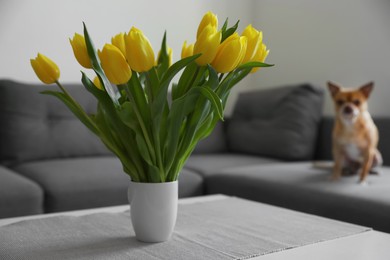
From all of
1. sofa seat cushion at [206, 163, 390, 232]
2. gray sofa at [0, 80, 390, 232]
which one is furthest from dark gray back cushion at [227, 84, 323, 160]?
sofa seat cushion at [206, 163, 390, 232]

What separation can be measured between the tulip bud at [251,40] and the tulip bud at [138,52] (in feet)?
0.70

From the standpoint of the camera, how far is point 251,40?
98cm

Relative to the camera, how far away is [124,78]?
887mm

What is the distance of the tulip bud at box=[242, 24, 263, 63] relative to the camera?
0.98 meters

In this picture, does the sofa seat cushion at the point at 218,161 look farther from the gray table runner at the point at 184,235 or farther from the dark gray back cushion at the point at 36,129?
the gray table runner at the point at 184,235

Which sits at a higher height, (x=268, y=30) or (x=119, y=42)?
(x=268, y=30)

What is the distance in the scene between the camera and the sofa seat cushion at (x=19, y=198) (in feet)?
5.84

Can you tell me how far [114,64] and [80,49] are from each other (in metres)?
0.13

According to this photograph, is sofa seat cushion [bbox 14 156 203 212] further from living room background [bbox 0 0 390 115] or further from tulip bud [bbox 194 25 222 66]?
tulip bud [bbox 194 25 222 66]

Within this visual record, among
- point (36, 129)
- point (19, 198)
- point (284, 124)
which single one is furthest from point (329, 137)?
point (19, 198)

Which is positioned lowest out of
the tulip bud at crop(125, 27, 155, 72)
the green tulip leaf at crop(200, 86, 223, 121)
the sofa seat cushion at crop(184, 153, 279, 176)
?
the sofa seat cushion at crop(184, 153, 279, 176)

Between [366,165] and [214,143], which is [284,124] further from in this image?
[366,165]

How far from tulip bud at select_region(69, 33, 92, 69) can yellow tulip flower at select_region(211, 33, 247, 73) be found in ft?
0.81

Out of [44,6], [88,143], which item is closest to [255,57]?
[88,143]
